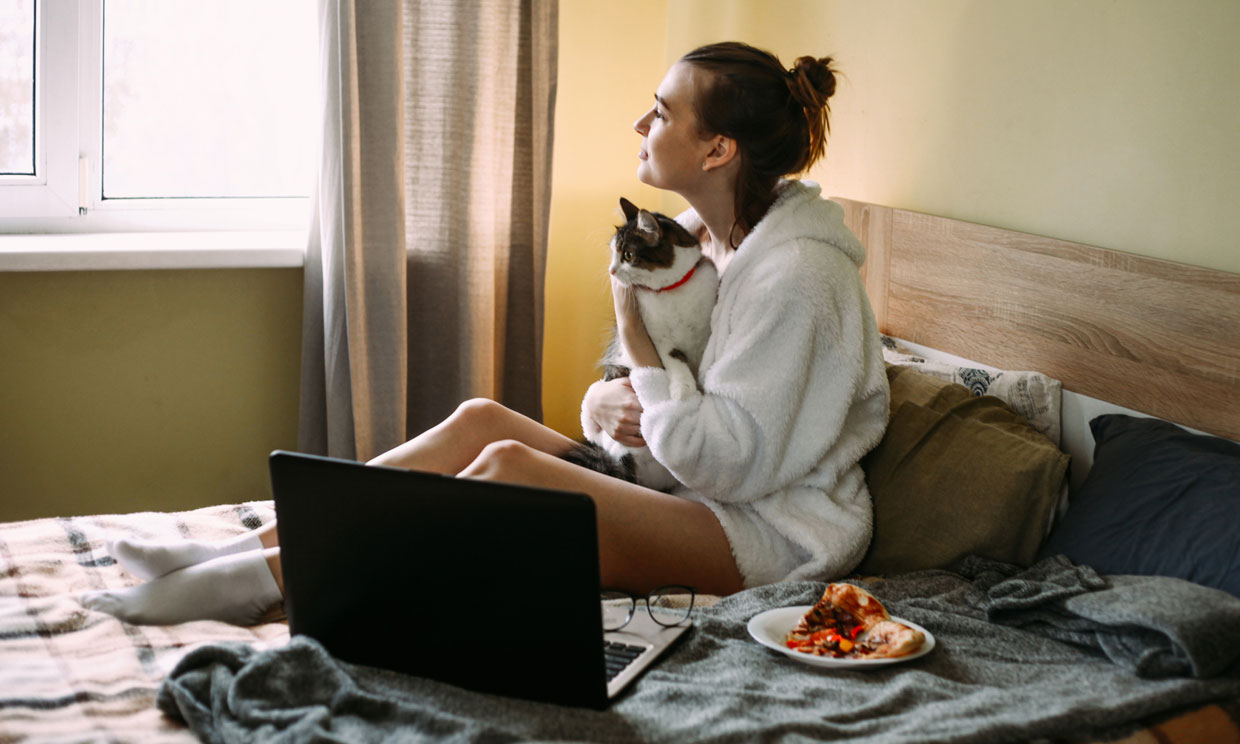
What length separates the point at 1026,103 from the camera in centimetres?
210

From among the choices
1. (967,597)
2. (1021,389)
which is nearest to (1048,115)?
(1021,389)

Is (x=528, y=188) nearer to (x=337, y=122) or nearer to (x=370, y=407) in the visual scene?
(x=337, y=122)

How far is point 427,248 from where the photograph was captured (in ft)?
9.88

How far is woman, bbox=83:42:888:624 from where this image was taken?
1.79 metres

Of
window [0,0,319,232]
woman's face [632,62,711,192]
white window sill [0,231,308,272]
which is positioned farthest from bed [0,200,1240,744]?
window [0,0,319,232]

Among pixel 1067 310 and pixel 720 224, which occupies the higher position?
pixel 720 224

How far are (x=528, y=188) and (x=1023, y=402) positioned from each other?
5.08ft

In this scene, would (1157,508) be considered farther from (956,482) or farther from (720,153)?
(720,153)

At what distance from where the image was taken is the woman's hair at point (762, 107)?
1.97 m

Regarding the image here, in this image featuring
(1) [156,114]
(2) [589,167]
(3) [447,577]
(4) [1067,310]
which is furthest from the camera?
(2) [589,167]

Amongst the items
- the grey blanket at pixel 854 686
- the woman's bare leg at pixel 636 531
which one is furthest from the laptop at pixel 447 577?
the woman's bare leg at pixel 636 531

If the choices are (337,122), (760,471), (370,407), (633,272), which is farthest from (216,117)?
(760,471)

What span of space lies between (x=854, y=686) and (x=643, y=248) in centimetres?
88

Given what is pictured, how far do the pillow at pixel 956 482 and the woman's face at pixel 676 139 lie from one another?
0.55m
